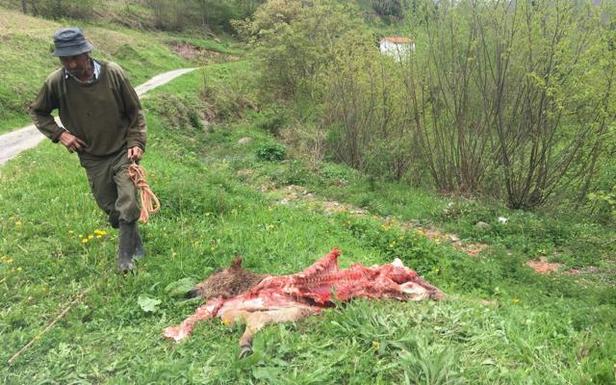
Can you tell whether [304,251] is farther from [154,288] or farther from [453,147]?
[453,147]

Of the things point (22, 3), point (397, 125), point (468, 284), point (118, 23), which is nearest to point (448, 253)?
point (468, 284)

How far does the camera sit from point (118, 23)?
46719 millimetres

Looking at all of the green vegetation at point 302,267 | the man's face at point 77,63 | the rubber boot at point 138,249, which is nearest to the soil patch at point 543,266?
the green vegetation at point 302,267

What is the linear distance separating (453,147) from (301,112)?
10153mm

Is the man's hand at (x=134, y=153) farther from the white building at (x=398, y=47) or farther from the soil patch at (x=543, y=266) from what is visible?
the white building at (x=398, y=47)

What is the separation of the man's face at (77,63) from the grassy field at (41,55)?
→ 13474mm

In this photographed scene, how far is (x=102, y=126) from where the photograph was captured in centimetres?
466

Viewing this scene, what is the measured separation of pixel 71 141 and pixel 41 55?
74.9ft

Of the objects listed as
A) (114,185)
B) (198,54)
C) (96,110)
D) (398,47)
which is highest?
(96,110)

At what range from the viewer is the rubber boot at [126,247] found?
15.5 ft

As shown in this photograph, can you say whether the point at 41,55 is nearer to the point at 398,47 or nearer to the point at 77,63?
the point at 398,47

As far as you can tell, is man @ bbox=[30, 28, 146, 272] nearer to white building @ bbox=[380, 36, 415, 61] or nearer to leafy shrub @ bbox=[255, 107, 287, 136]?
white building @ bbox=[380, 36, 415, 61]

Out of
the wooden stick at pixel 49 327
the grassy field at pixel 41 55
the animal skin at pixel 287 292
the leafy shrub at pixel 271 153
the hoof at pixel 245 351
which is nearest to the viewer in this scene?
the hoof at pixel 245 351

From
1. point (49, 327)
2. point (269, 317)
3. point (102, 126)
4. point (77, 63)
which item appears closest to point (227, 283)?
point (269, 317)
